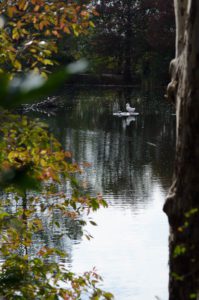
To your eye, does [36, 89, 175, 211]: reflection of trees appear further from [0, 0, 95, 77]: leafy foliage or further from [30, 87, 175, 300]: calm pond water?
[0, 0, 95, 77]: leafy foliage

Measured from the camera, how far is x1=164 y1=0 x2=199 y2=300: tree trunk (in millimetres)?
3895

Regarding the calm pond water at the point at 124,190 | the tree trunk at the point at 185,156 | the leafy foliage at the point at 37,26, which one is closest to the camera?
the tree trunk at the point at 185,156

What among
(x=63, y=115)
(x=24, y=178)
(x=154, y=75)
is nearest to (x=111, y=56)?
(x=154, y=75)

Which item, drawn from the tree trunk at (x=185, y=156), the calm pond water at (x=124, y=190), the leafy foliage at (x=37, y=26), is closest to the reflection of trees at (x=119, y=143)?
the calm pond water at (x=124, y=190)

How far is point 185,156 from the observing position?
157 inches

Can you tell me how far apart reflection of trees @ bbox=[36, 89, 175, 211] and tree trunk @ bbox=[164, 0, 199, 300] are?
12156 millimetres

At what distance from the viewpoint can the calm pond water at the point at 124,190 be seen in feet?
37.8

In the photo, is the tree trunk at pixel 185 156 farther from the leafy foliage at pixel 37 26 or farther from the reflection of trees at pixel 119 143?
the reflection of trees at pixel 119 143

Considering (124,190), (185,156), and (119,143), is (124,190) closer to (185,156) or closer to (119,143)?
(119,143)

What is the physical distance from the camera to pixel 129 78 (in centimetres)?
5562

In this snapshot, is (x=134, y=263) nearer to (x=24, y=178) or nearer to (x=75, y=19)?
(x=75, y=19)

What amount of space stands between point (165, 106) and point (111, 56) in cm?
2013

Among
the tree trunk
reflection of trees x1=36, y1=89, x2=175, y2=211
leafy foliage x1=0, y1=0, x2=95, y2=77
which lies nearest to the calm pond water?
reflection of trees x1=36, y1=89, x2=175, y2=211

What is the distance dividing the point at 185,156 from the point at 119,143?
2058 centimetres
